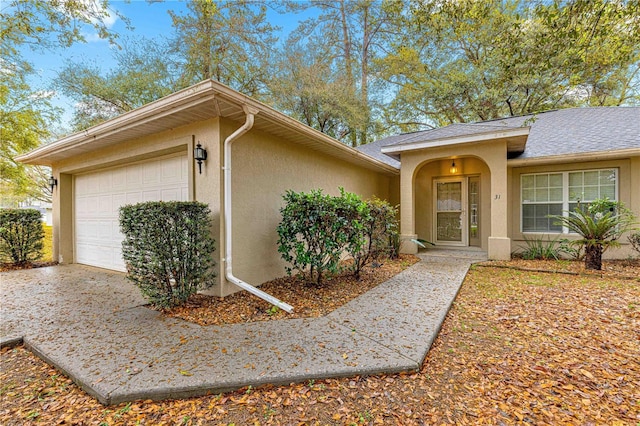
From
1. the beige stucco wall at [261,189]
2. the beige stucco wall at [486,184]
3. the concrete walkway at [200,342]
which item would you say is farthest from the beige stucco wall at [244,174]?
the beige stucco wall at [486,184]

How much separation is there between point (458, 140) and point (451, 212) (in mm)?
2551

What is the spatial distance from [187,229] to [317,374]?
2.49 m

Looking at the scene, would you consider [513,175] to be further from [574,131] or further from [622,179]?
[574,131]

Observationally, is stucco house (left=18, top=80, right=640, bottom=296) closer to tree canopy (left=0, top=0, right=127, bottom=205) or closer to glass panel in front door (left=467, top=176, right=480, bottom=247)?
glass panel in front door (left=467, top=176, right=480, bottom=247)

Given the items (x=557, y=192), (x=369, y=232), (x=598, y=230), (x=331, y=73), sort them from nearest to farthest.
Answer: (x=369, y=232) < (x=598, y=230) < (x=557, y=192) < (x=331, y=73)

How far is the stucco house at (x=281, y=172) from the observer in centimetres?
414

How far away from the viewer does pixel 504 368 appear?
246 centimetres

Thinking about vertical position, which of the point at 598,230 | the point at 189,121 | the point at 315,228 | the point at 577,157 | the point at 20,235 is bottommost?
the point at 20,235

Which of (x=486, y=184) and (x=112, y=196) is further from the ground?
(x=486, y=184)

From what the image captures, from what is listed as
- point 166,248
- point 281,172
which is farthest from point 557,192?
point 166,248

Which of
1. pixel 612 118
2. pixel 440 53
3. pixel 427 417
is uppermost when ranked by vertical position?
pixel 440 53

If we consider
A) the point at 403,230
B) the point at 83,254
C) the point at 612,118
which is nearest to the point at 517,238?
the point at 403,230

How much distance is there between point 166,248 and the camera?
3574mm

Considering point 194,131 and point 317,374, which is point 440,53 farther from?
point 317,374
